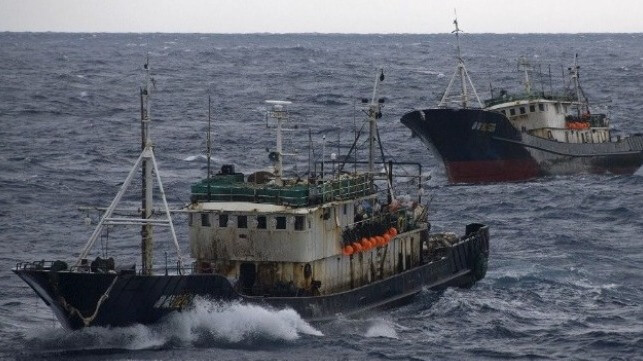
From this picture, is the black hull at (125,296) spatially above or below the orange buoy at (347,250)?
below

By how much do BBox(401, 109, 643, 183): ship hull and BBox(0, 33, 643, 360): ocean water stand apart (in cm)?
A: 156

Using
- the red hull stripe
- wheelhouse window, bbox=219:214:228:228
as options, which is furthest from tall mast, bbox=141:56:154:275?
the red hull stripe

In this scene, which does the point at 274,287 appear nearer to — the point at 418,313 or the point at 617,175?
the point at 418,313

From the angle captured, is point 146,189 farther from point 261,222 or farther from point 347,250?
point 347,250

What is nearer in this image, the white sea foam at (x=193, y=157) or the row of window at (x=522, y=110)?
the white sea foam at (x=193, y=157)

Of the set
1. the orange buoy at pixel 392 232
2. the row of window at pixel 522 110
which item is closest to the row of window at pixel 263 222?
the orange buoy at pixel 392 232

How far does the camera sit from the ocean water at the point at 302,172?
43.6 m

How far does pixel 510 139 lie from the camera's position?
88.8 meters

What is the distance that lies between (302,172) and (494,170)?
52.5 ft

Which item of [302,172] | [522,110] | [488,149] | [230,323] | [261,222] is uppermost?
[522,110]

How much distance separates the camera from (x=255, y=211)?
148ft

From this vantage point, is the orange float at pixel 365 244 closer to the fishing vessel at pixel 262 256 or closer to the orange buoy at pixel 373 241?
the fishing vessel at pixel 262 256

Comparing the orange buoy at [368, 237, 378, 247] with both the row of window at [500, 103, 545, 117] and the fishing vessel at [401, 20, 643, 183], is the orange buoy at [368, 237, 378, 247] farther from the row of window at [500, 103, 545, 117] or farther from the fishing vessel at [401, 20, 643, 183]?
the row of window at [500, 103, 545, 117]

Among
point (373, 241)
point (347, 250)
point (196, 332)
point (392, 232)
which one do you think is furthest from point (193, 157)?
point (196, 332)
